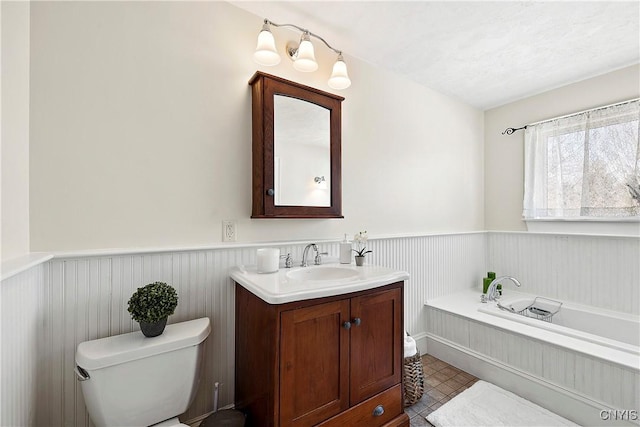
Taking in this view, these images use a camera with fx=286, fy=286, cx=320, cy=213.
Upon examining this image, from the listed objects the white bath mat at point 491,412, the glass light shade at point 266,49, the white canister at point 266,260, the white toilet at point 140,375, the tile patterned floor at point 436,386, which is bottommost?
the tile patterned floor at point 436,386

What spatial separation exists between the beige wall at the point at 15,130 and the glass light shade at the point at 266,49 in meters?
0.94

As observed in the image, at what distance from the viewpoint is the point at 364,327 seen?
136cm

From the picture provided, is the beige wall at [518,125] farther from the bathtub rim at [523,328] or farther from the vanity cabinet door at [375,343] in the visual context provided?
the vanity cabinet door at [375,343]

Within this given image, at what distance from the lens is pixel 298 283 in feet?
4.26

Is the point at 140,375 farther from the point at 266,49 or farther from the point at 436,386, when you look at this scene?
the point at 436,386

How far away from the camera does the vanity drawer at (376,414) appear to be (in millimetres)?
1283

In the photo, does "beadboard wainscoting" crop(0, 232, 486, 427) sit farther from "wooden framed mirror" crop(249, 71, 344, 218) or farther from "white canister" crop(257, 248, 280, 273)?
"wooden framed mirror" crop(249, 71, 344, 218)

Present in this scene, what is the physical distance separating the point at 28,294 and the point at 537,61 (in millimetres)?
3300

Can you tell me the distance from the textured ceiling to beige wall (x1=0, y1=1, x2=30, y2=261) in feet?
3.24

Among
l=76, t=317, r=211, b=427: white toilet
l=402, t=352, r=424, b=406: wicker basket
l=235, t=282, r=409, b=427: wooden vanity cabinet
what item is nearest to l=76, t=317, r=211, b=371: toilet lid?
l=76, t=317, r=211, b=427: white toilet

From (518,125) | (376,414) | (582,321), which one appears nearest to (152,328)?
(376,414)

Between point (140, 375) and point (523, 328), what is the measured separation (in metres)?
2.26

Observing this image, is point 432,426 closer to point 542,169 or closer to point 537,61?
point 542,169

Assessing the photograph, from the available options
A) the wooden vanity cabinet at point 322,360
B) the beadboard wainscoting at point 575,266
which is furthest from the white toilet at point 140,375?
the beadboard wainscoting at point 575,266
